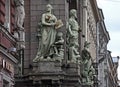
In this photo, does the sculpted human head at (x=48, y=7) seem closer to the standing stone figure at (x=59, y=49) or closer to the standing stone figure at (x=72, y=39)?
the standing stone figure at (x=59, y=49)

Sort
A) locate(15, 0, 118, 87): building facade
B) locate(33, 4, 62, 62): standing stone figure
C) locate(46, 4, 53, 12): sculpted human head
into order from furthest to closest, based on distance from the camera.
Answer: locate(46, 4, 53, 12): sculpted human head
locate(33, 4, 62, 62): standing stone figure
locate(15, 0, 118, 87): building facade

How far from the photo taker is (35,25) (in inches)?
1758

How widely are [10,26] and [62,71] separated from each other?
1001cm

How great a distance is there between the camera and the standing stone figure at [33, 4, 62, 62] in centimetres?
4266

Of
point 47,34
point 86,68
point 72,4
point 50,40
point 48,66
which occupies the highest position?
point 72,4

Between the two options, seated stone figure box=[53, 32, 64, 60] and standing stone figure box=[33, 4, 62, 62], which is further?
standing stone figure box=[33, 4, 62, 62]

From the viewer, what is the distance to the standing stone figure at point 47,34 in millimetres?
42656

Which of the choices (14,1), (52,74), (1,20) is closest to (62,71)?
(52,74)

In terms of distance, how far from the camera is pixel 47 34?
141 feet

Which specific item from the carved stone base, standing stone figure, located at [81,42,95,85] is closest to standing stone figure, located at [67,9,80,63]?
the carved stone base

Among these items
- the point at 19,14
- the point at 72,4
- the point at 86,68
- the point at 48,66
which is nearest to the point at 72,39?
the point at 48,66

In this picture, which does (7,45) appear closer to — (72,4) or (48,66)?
(48,66)

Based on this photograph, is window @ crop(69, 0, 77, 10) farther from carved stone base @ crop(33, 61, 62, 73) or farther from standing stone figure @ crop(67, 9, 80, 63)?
carved stone base @ crop(33, 61, 62, 73)

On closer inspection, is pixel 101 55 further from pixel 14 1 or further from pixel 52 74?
pixel 14 1
